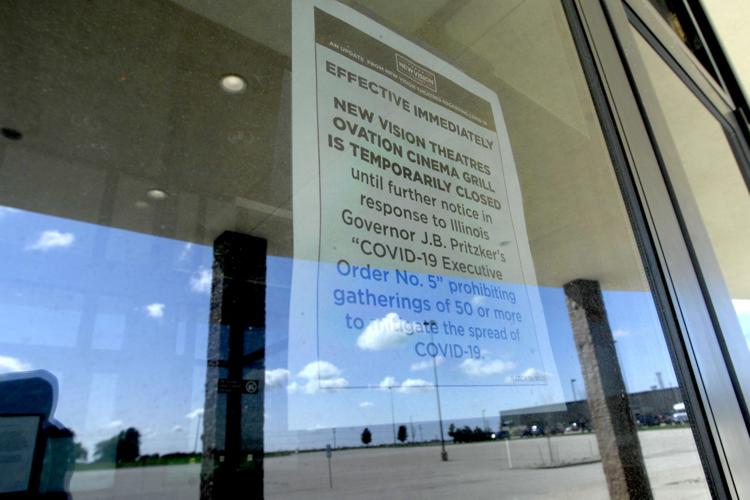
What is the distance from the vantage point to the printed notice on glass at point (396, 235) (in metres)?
0.59

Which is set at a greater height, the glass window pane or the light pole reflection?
the glass window pane

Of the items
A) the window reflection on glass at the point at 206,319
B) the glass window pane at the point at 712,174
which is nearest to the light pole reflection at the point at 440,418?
the window reflection on glass at the point at 206,319

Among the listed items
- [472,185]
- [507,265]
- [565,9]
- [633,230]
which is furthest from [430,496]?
[565,9]

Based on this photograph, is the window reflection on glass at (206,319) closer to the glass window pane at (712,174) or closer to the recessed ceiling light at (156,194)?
the recessed ceiling light at (156,194)

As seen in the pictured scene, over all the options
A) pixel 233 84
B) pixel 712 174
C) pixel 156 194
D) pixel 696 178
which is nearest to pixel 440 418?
pixel 156 194

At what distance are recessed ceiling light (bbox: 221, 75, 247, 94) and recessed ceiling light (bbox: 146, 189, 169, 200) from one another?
0.21 m

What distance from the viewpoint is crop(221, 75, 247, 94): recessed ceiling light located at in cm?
77

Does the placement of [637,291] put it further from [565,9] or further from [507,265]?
[565,9]

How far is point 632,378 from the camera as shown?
859 mm

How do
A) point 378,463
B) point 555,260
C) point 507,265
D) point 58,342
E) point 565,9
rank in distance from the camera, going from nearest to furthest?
point 58,342 < point 378,463 < point 507,265 < point 555,260 < point 565,9

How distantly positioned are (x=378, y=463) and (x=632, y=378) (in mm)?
488

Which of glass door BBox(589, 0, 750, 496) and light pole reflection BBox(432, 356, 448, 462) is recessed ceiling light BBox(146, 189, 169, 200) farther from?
glass door BBox(589, 0, 750, 496)

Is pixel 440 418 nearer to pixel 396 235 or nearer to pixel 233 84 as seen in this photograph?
pixel 396 235

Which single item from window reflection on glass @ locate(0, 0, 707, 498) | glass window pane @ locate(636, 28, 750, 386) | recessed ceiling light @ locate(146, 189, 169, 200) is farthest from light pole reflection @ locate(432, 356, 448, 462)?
glass window pane @ locate(636, 28, 750, 386)
